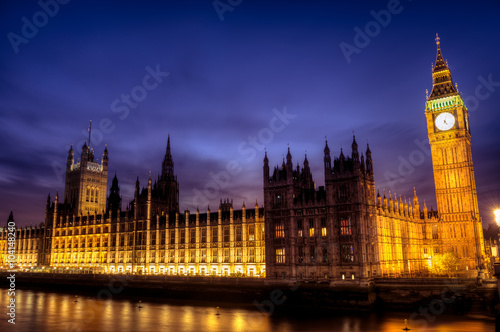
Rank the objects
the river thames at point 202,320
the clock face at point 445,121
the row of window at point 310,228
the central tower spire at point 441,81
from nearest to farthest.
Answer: the river thames at point 202,320 → the row of window at point 310,228 → the clock face at point 445,121 → the central tower spire at point 441,81

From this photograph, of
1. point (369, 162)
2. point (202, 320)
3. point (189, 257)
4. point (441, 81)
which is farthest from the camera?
point (441, 81)

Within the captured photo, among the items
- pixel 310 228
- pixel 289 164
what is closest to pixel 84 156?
pixel 289 164

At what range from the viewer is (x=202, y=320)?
5728 centimetres

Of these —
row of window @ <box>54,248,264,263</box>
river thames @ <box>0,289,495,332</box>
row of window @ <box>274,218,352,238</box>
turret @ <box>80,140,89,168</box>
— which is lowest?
river thames @ <box>0,289,495,332</box>

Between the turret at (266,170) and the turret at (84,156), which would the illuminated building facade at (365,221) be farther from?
the turret at (84,156)

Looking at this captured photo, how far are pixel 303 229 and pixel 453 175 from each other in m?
48.5

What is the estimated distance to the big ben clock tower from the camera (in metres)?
94.7

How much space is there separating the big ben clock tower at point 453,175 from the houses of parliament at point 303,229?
0.23 metres

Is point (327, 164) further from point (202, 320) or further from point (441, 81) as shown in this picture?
point (441, 81)

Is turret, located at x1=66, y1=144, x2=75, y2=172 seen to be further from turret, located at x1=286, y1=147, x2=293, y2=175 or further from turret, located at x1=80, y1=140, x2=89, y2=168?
turret, located at x1=286, y1=147, x2=293, y2=175

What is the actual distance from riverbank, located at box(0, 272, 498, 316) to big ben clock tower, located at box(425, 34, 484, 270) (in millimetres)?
37918

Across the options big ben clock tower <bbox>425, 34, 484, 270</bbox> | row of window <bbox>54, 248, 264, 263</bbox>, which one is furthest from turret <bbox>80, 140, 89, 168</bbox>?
big ben clock tower <bbox>425, 34, 484, 270</bbox>

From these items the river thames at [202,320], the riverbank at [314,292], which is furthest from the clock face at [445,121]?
the river thames at [202,320]

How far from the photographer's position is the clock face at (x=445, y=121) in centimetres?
10181
